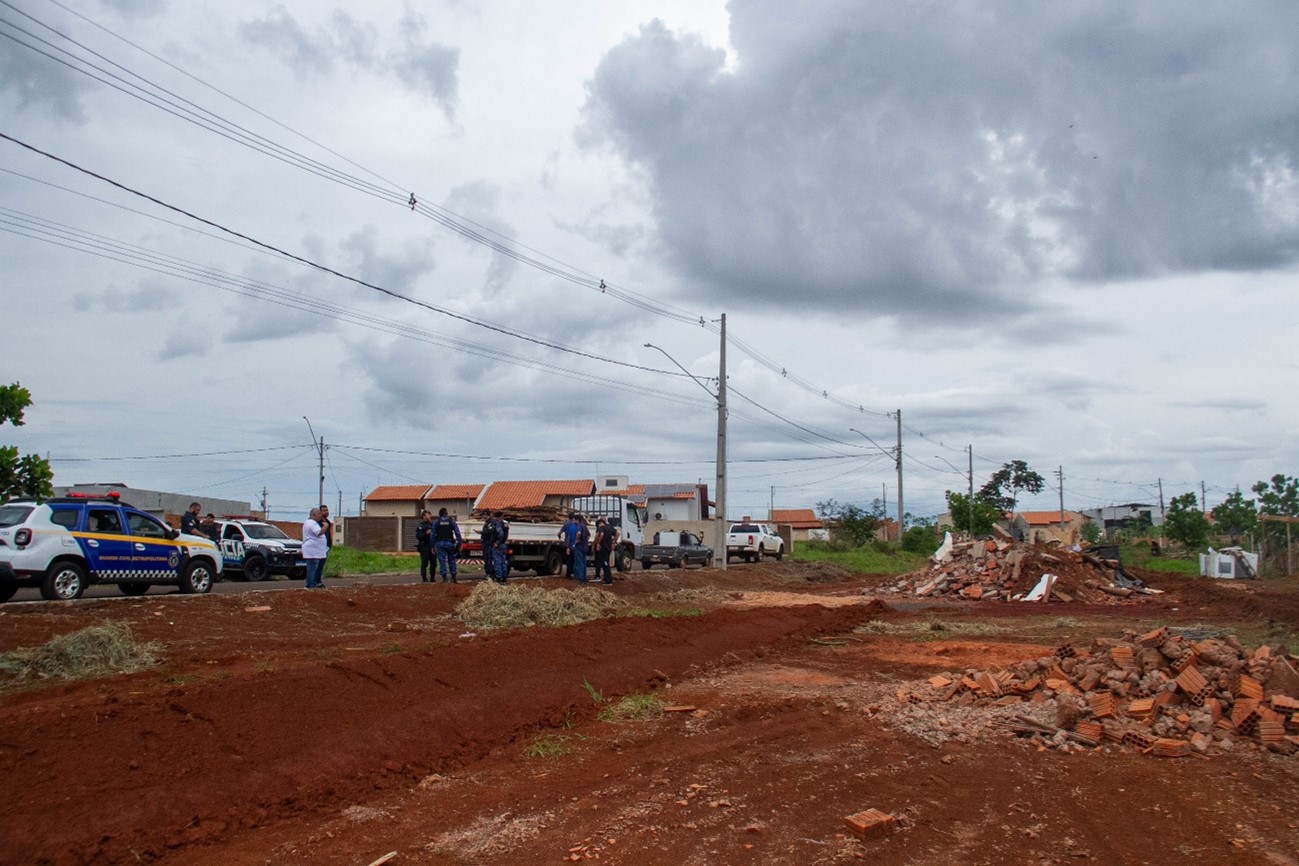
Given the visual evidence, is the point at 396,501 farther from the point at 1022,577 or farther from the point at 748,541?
the point at 1022,577

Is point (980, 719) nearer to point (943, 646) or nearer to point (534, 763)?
point (534, 763)

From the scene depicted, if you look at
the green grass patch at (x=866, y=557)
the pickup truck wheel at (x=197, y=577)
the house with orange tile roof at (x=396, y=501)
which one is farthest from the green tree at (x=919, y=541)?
the pickup truck wheel at (x=197, y=577)

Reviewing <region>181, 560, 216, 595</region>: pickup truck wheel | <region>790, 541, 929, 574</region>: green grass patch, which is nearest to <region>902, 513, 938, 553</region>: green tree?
<region>790, 541, 929, 574</region>: green grass patch

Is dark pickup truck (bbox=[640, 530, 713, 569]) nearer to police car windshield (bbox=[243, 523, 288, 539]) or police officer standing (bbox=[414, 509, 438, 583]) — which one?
police car windshield (bbox=[243, 523, 288, 539])

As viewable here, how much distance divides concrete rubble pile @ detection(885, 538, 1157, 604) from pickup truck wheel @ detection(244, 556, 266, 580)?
20374 millimetres

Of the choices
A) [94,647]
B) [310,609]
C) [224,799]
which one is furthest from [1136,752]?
[310,609]

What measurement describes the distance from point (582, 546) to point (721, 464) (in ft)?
37.7

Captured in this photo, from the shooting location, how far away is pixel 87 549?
1695 centimetres

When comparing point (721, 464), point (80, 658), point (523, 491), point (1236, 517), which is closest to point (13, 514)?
point (80, 658)

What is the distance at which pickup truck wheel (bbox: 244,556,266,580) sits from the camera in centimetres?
2775

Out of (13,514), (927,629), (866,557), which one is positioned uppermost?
(13,514)

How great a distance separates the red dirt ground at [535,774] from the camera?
635 cm

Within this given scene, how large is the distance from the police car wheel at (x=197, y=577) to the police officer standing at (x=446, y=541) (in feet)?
17.9

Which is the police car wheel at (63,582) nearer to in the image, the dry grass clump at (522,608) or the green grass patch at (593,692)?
the dry grass clump at (522,608)
